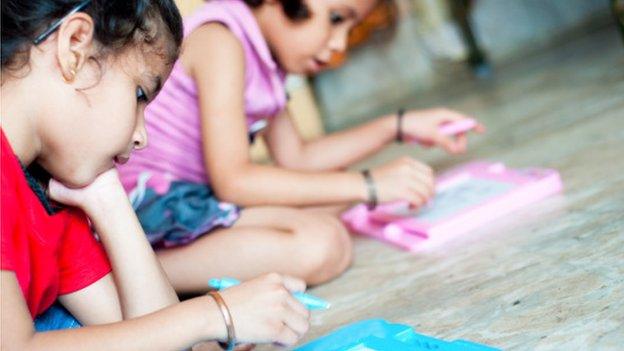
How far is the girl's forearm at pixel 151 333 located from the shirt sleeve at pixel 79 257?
0.18 m

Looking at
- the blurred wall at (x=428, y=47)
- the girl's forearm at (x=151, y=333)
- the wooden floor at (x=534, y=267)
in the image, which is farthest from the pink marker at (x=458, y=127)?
the blurred wall at (x=428, y=47)

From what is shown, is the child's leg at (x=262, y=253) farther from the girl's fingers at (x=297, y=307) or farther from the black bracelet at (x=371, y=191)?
the girl's fingers at (x=297, y=307)

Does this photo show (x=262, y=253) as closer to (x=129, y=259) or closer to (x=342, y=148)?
(x=129, y=259)

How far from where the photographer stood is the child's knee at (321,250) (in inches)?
45.5

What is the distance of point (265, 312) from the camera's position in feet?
2.35

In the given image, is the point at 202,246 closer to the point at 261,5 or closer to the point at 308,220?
the point at 308,220

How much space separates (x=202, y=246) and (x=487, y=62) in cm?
221

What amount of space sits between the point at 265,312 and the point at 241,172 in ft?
1.61

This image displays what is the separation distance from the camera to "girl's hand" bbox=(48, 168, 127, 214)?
86 centimetres

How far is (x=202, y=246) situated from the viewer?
1.18 meters

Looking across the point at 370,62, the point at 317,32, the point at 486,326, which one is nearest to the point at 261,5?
the point at 317,32

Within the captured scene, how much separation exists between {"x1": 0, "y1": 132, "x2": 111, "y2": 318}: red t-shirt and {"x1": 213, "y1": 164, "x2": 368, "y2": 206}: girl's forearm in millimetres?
331

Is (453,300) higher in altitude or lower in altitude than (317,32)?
lower

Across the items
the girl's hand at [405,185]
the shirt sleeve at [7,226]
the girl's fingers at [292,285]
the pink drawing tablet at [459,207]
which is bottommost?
the pink drawing tablet at [459,207]
